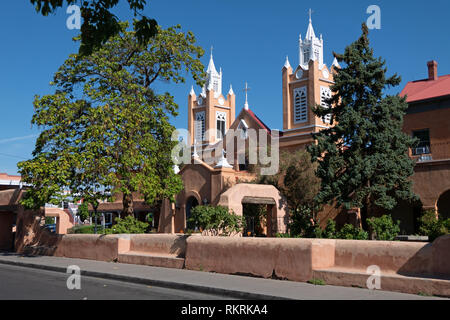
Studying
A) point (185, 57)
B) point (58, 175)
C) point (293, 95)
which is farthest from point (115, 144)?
point (293, 95)

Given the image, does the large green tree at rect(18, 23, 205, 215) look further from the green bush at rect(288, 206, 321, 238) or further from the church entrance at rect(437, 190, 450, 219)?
the church entrance at rect(437, 190, 450, 219)

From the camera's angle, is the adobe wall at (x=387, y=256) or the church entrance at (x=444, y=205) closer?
the adobe wall at (x=387, y=256)

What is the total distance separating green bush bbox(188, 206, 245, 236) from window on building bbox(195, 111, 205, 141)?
3531cm

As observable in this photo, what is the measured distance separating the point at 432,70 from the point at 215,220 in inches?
812

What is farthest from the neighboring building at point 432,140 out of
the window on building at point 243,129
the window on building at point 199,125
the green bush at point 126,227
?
the window on building at point 199,125

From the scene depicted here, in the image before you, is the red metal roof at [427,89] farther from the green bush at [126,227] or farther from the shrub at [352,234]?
the green bush at [126,227]

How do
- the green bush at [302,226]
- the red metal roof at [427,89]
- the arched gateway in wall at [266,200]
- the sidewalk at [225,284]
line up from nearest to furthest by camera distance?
the sidewalk at [225,284]
the arched gateway in wall at [266,200]
the green bush at [302,226]
the red metal roof at [427,89]

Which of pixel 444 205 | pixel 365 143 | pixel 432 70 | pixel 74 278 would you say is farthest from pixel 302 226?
pixel 432 70

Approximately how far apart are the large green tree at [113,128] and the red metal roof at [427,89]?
13.2 m

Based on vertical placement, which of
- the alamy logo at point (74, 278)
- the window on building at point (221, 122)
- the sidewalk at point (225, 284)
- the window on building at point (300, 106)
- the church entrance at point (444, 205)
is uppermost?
the window on building at point (221, 122)

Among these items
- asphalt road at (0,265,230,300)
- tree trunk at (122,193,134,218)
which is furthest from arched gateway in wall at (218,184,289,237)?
asphalt road at (0,265,230,300)

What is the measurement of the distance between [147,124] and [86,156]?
368 centimetres

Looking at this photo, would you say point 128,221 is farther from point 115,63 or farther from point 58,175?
point 115,63

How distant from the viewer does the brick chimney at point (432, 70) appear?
29.6 metres
